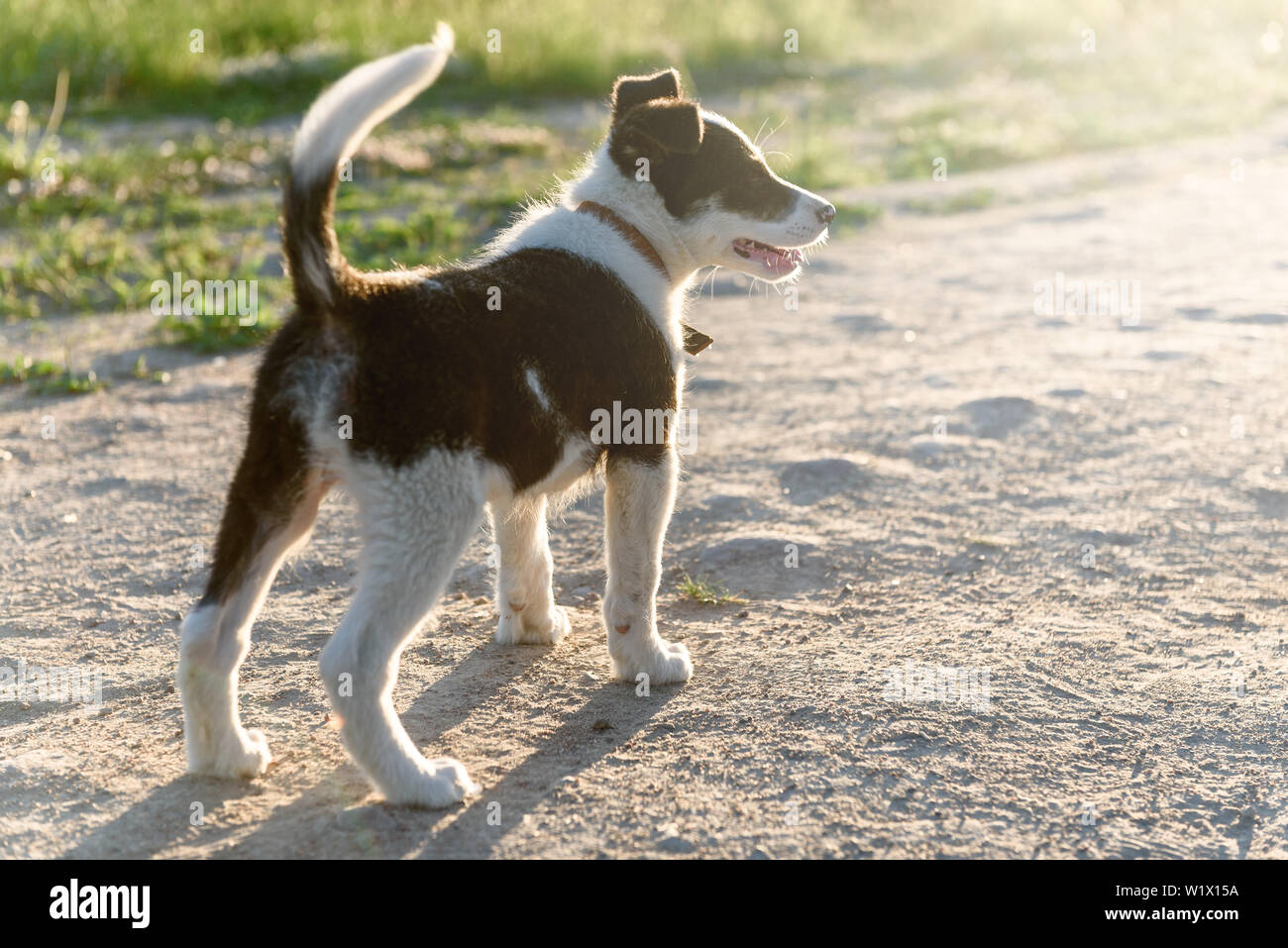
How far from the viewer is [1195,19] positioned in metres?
24.5

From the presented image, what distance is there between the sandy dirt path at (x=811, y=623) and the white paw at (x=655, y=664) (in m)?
0.08

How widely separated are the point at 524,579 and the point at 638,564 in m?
0.53

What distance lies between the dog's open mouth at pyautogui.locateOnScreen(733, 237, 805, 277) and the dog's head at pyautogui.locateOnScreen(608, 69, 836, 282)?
20mm

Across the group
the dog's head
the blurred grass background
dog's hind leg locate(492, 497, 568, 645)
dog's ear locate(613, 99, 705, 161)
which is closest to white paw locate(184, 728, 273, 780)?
dog's hind leg locate(492, 497, 568, 645)

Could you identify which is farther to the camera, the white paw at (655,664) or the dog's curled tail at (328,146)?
the white paw at (655,664)

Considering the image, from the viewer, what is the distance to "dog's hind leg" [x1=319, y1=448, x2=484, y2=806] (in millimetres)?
3342

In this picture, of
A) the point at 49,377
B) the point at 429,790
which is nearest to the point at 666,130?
the point at 429,790

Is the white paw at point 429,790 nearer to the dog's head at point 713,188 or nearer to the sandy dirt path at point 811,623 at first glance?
the sandy dirt path at point 811,623

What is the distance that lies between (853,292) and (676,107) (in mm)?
5296

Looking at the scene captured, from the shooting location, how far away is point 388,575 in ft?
11.0

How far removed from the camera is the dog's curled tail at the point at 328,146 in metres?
3.27

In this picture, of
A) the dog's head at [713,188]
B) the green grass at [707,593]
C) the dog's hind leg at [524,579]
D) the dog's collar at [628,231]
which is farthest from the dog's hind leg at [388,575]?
the green grass at [707,593]
